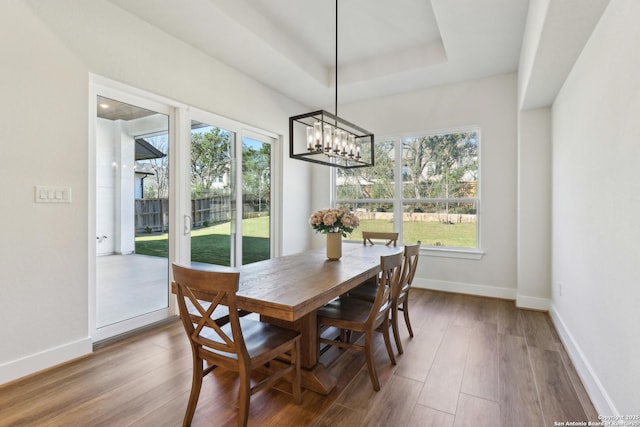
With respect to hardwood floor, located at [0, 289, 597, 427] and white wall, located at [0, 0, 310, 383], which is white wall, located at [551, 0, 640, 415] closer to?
hardwood floor, located at [0, 289, 597, 427]

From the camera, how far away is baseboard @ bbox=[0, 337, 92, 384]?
2.05 meters

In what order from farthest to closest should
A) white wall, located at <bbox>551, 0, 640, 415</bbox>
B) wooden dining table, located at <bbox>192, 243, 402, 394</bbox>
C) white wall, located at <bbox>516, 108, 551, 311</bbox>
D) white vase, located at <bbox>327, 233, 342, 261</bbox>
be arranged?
white wall, located at <bbox>516, 108, 551, 311</bbox>, white vase, located at <bbox>327, 233, 342, 261</bbox>, wooden dining table, located at <bbox>192, 243, 402, 394</bbox>, white wall, located at <bbox>551, 0, 640, 415</bbox>

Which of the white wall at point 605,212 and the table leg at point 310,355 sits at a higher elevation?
the white wall at point 605,212

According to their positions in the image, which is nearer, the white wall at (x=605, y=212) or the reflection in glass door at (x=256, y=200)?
the white wall at (x=605, y=212)

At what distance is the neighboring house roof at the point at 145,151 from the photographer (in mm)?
3045

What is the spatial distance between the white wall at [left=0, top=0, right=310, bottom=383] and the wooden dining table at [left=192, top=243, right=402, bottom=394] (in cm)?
141

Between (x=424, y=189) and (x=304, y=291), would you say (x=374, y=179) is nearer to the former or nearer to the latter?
(x=424, y=189)

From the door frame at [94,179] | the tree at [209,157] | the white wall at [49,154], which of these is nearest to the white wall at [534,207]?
the tree at [209,157]

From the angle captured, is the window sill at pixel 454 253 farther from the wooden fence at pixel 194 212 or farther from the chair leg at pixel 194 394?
the chair leg at pixel 194 394

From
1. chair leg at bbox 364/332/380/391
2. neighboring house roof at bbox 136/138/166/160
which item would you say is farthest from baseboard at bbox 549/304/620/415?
neighboring house roof at bbox 136/138/166/160

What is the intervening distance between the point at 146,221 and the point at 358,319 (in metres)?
2.31

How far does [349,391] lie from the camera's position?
6.51 feet

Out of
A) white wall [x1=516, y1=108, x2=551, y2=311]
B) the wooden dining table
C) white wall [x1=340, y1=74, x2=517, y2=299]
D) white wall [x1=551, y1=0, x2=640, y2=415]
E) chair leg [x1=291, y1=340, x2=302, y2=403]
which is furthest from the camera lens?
white wall [x1=340, y1=74, x2=517, y2=299]

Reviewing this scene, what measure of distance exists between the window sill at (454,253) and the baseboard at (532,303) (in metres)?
0.69
